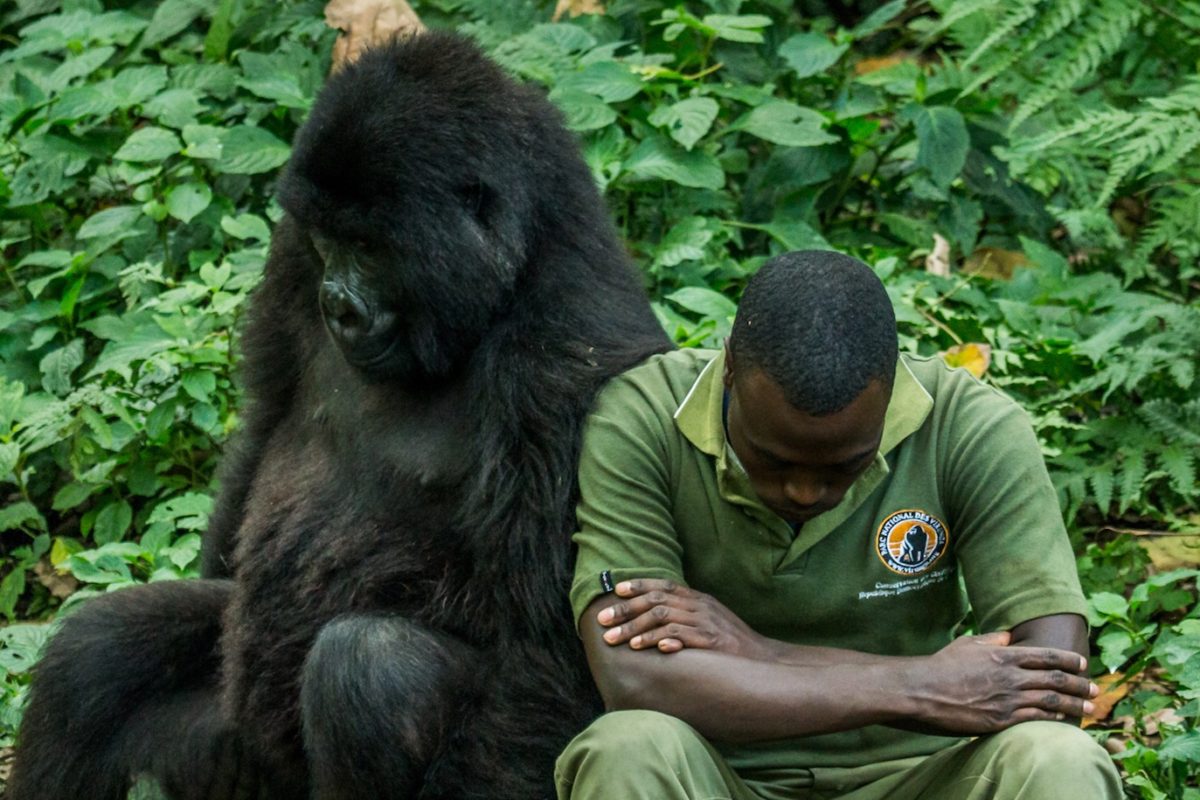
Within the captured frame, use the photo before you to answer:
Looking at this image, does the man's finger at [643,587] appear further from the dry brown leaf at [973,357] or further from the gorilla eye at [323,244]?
the dry brown leaf at [973,357]

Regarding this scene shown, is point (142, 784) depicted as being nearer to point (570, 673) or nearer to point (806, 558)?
point (570, 673)

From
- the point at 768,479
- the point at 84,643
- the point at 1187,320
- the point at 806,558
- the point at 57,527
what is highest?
the point at 768,479

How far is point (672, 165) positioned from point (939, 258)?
140 cm

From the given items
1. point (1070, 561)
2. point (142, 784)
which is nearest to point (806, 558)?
point (1070, 561)

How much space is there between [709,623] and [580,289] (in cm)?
112

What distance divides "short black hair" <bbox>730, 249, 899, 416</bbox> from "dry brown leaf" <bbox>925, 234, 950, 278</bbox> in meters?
A: 3.46

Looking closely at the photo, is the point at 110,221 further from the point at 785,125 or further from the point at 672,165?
the point at 785,125

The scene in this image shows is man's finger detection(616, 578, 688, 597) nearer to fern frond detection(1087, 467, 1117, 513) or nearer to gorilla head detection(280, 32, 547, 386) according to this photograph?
gorilla head detection(280, 32, 547, 386)

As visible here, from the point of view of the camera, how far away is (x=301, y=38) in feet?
25.3

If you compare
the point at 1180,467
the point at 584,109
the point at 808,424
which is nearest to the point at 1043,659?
the point at 808,424

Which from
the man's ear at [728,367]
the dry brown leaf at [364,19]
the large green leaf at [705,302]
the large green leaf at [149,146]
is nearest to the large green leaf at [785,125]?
the large green leaf at [705,302]

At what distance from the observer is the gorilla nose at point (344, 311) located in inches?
174

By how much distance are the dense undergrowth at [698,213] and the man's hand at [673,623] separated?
6.15 ft

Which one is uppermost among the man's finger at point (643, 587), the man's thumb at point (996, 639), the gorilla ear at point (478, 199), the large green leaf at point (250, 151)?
the gorilla ear at point (478, 199)
